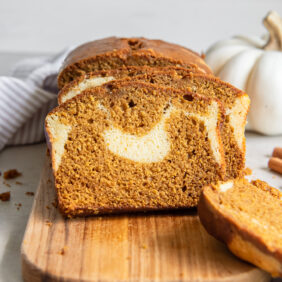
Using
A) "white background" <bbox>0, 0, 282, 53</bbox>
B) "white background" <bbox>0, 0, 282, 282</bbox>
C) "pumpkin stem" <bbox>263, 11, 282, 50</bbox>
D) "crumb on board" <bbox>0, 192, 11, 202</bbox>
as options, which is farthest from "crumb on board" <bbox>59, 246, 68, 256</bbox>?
"white background" <bbox>0, 0, 282, 53</bbox>

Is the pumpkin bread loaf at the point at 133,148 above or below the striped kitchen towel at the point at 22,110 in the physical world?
above

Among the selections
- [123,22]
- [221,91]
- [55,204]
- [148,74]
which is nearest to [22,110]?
[55,204]

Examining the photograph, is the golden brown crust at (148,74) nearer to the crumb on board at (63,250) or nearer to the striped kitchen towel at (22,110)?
the crumb on board at (63,250)

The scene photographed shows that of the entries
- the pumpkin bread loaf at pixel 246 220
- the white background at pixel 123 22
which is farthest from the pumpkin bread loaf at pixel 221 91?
the white background at pixel 123 22

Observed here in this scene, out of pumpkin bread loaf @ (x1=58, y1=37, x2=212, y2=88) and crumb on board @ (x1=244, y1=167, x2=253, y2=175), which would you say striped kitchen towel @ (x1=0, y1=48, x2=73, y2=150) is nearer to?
pumpkin bread loaf @ (x1=58, y1=37, x2=212, y2=88)

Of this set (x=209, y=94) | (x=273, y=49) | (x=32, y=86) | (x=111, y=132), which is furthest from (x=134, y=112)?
(x=273, y=49)

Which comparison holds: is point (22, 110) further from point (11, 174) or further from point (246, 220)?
point (246, 220)

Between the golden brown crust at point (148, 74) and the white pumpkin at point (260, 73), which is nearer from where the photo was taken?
the golden brown crust at point (148, 74)

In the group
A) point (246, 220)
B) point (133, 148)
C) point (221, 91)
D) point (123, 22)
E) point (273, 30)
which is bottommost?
point (123, 22)
